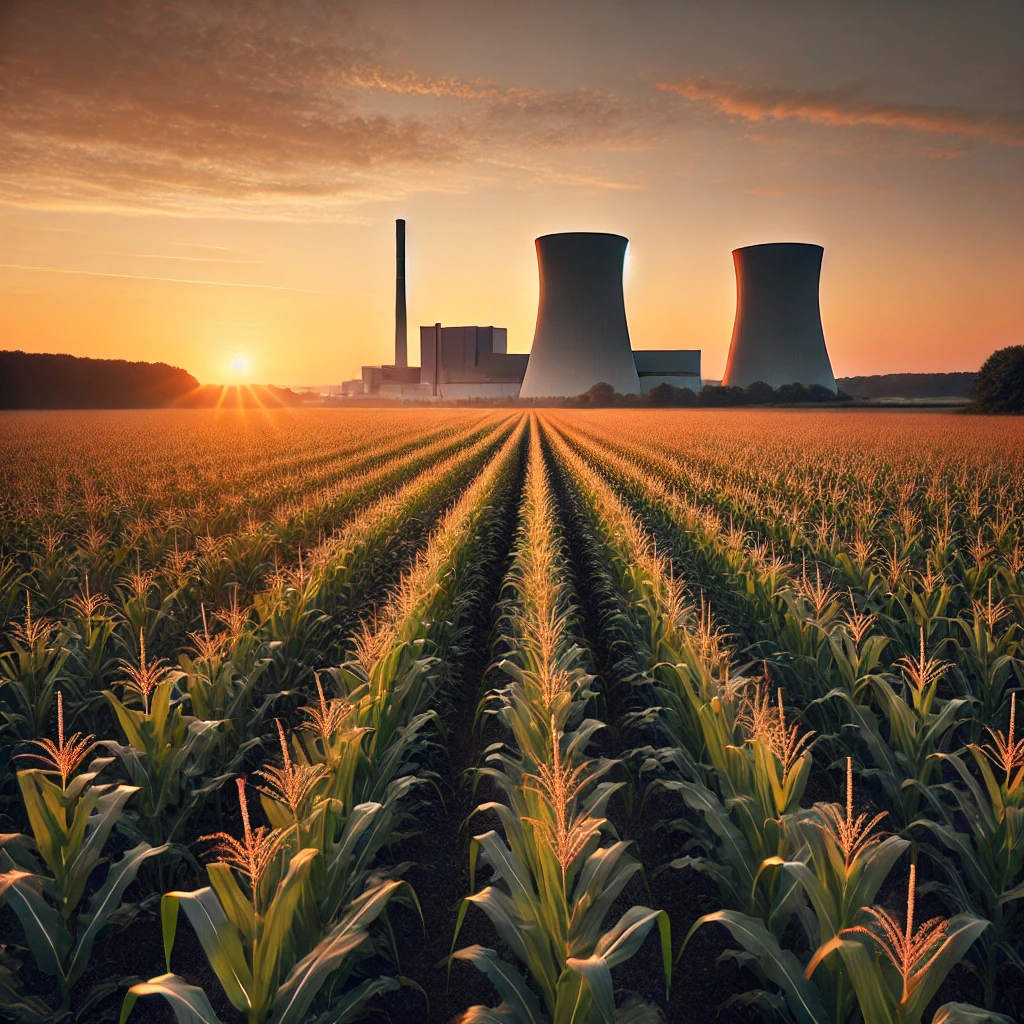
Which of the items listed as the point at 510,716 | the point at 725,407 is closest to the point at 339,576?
the point at 510,716

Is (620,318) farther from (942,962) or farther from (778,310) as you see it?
(942,962)

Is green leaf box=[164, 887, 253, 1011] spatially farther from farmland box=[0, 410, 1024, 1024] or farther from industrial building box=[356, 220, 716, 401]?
industrial building box=[356, 220, 716, 401]

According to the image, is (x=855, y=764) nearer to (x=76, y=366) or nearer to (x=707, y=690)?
(x=707, y=690)

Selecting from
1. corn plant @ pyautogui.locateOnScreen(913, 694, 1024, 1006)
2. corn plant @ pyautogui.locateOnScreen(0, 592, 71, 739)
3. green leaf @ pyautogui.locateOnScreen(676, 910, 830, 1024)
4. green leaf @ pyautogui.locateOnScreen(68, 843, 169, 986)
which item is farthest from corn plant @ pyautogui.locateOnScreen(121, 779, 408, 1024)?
corn plant @ pyautogui.locateOnScreen(0, 592, 71, 739)

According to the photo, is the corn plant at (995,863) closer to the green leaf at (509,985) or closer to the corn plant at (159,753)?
the green leaf at (509,985)

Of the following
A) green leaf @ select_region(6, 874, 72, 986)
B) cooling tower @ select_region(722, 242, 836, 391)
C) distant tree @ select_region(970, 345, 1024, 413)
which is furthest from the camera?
cooling tower @ select_region(722, 242, 836, 391)
